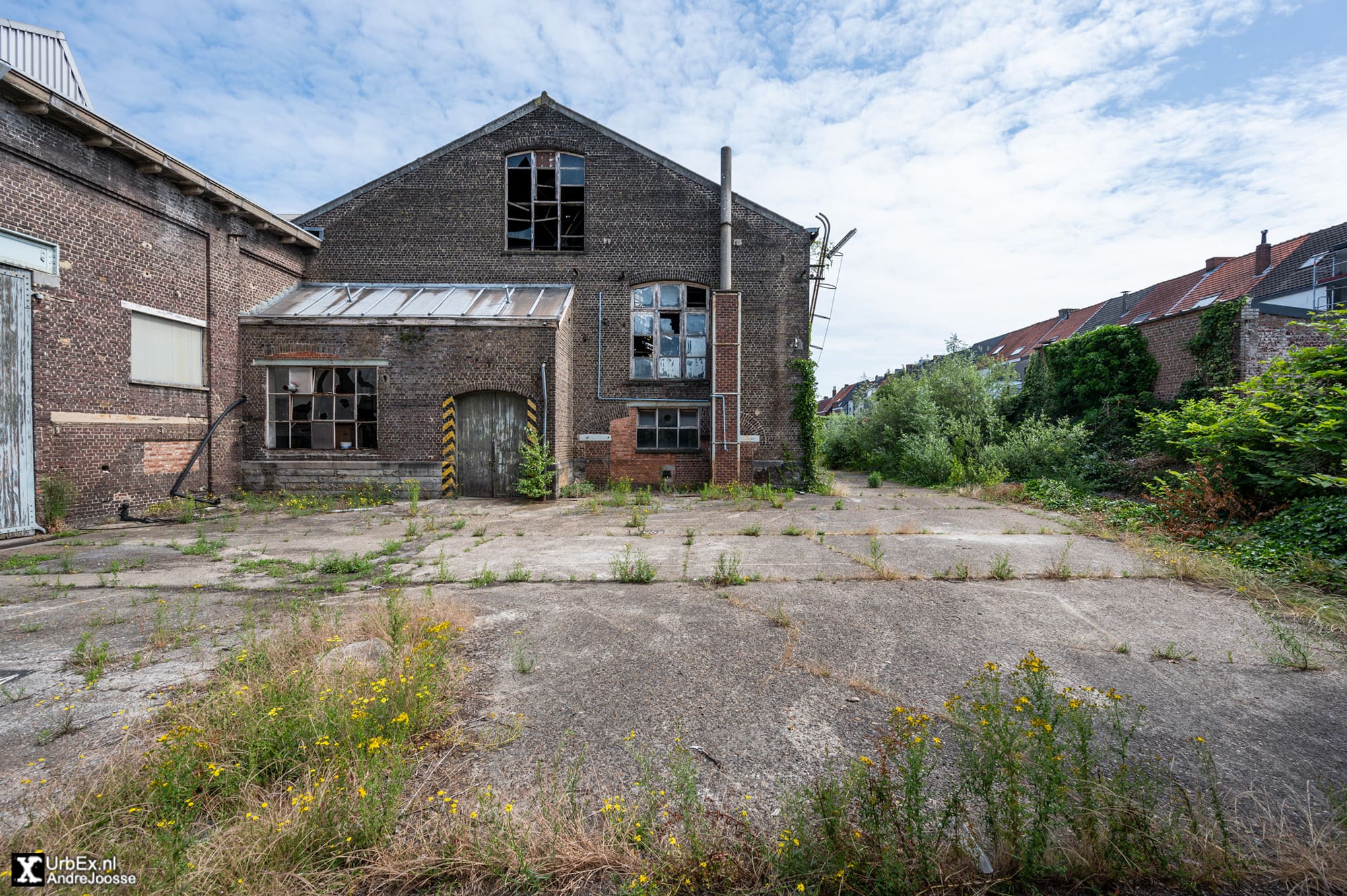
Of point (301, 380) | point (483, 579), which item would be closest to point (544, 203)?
point (301, 380)

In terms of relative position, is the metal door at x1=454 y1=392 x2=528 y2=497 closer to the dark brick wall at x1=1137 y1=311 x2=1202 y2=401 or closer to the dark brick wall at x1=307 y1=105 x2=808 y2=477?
the dark brick wall at x1=307 y1=105 x2=808 y2=477

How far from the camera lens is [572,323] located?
47.2ft

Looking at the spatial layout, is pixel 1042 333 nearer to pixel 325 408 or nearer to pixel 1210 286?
pixel 1210 286

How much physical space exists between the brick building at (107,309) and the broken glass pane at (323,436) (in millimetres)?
1447

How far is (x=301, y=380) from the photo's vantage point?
12523 mm

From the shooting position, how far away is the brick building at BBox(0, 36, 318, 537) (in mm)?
8109

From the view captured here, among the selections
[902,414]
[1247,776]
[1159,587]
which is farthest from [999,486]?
[1247,776]

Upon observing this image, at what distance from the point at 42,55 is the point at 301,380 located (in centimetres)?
1172

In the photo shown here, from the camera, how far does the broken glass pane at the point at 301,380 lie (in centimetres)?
1249

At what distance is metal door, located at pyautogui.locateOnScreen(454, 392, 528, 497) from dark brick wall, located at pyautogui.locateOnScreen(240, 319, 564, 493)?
Answer: 342 mm

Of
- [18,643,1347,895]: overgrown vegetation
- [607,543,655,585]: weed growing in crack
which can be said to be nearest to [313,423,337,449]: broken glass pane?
[607,543,655,585]: weed growing in crack

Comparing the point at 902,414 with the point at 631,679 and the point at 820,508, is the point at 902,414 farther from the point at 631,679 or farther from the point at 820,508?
the point at 631,679

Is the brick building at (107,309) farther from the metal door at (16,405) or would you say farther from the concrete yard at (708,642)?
the concrete yard at (708,642)

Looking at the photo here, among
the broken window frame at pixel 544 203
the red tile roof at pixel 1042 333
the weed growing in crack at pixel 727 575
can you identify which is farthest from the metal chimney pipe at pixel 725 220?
the red tile roof at pixel 1042 333
